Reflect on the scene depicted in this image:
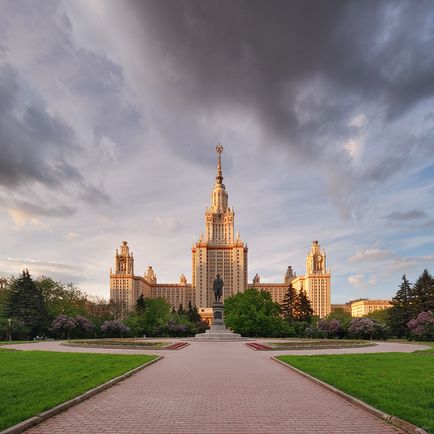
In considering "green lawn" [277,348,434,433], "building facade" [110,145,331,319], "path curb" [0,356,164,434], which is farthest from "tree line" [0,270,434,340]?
"building facade" [110,145,331,319]

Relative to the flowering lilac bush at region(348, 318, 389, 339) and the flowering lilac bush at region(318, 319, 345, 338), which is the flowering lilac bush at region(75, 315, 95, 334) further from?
the flowering lilac bush at region(348, 318, 389, 339)

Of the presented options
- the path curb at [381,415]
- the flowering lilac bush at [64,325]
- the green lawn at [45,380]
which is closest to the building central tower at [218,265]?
the flowering lilac bush at [64,325]

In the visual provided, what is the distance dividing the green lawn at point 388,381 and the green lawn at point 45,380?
7.77m

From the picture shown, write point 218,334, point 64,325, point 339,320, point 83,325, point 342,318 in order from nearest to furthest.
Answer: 1. point 218,334
2. point 64,325
3. point 83,325
4. point 339,320
5. point 342,318

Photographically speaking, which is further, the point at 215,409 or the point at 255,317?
the point at 255,317

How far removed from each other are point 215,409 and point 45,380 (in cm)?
690

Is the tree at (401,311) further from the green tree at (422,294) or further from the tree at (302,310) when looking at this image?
the tree at (302,310)

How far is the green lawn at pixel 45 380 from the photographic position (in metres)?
10.5

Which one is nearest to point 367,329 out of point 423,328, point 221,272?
point 423,328

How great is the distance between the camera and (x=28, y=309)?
57844mm

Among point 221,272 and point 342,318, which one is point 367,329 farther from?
point 221,272

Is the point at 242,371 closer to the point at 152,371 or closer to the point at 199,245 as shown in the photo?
the point at 152,371

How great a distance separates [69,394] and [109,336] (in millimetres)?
47414

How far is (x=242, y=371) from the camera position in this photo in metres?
19.0
